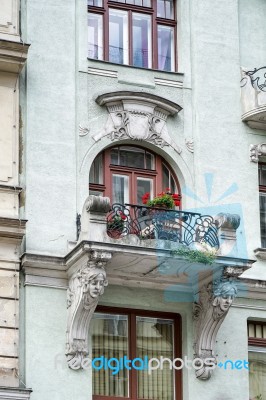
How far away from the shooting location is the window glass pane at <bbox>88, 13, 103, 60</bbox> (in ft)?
96.8

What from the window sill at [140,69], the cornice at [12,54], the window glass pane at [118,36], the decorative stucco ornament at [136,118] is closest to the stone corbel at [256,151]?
the decorative stucco ornament at [136,118]

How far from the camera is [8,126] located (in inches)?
1094

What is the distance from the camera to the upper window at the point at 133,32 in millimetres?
29641

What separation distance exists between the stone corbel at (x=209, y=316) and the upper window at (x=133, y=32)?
17.9ft

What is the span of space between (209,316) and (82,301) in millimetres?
2834

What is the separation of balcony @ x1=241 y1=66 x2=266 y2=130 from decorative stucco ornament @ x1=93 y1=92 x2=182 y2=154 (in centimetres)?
169

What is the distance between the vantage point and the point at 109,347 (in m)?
27.8

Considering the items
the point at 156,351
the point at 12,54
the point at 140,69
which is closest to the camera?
the point at 12,54

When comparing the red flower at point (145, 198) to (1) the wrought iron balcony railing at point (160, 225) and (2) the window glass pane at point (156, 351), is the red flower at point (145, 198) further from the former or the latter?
(2) the window glass pane at point (156, 351)

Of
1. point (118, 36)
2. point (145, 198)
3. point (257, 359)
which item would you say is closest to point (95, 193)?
point (145, 198)

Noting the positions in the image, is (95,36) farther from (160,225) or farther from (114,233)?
(114,233)

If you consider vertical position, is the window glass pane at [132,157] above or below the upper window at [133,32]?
below
